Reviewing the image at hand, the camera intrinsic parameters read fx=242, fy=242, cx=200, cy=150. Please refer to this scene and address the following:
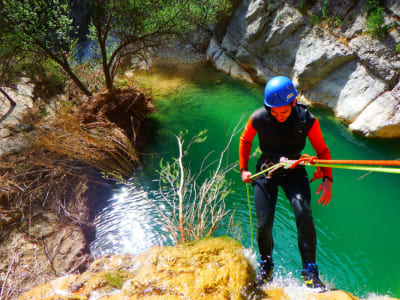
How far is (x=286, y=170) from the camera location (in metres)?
2.59

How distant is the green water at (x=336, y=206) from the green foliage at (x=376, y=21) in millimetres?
2373

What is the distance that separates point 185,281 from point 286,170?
1491 mm

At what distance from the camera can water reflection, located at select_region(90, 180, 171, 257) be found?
4348mm

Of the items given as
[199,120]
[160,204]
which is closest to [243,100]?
[199,120]

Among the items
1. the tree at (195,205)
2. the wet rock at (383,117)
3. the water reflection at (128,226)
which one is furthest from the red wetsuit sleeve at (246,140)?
the wet rock at (383,117)

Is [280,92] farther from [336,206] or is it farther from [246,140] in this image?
[336,206]

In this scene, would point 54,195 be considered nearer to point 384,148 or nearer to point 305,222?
point 305,222

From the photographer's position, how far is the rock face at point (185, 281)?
2111 millimetres

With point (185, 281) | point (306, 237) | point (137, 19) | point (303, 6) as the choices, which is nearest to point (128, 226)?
point (185, 281)

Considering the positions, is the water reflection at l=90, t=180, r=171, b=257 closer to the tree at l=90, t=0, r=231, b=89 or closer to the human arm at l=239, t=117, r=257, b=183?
the human arm at l=239, t=117, r=257, b=183

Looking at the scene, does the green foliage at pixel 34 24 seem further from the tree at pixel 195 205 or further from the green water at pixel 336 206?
the tree at pixel 195 205

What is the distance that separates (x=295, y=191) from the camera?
244 centimetres

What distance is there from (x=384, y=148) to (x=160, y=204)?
570 cm

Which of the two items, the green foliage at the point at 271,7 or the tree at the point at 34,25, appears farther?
the green foliage at the point at 271,7
